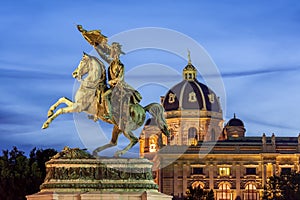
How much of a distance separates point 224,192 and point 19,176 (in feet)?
224

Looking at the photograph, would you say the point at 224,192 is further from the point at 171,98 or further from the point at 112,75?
the point at 112,75

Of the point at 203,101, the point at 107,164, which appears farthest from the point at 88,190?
the point at 203,101

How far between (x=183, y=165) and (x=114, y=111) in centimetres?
9606

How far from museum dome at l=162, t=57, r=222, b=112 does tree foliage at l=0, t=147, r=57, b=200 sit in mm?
81312

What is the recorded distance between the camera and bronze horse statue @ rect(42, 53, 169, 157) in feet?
99.8

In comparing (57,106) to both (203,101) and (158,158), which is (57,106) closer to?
(158,158)

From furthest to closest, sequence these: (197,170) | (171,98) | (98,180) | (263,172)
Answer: (171,98)
(263,172)
(197,170)
(98,180)

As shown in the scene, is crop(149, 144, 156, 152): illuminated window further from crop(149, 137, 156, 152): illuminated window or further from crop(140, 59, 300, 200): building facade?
crop(140, 59, 300, 200): building facade

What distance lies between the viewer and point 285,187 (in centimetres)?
9250

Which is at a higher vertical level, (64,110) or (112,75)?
(112,75)

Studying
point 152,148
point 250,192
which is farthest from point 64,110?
point 152,148

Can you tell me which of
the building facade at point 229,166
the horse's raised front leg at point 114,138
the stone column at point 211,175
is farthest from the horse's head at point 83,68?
the stone column at point 211,175

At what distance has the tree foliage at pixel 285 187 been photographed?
89.4m

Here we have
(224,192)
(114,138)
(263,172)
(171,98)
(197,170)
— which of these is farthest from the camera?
(171,98)
